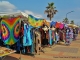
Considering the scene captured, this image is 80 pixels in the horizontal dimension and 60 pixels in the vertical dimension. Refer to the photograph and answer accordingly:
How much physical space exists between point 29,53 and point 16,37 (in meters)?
1.77

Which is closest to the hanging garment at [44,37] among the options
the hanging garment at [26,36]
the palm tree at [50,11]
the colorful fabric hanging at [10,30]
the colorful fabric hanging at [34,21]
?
the colorful fabric hanging at [34,21]

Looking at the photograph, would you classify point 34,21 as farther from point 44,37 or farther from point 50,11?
point 50,11

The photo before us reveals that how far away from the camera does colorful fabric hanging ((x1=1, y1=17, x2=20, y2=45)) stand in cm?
852

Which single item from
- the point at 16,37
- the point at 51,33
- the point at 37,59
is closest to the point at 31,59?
the point at 37,59

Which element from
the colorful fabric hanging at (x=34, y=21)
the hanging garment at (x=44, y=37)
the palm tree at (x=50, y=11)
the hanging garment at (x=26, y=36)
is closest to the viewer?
the colorful fabric hanging at (x=34, y=21)

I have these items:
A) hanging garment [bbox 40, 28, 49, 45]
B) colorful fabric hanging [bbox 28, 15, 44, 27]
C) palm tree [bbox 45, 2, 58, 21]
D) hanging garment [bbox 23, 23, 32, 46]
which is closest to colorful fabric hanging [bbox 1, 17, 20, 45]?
hanging garment [bbox 23, 23, 32, 46]

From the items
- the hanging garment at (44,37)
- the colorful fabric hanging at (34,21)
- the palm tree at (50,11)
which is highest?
the palm tree at (50,11)

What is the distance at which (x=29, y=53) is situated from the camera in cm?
976

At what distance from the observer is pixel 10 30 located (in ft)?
28.2

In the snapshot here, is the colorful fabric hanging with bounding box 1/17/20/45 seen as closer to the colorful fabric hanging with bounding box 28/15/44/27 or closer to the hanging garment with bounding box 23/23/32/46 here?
the hanging garment with bounding box 23/23/32/46

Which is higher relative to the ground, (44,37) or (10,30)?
(10,30)

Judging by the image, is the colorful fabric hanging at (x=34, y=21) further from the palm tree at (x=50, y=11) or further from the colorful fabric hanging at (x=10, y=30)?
the palm tree at (x=50, y=11)

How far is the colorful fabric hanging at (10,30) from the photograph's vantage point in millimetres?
8516

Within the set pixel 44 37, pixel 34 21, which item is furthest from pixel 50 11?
pixel 34 21
